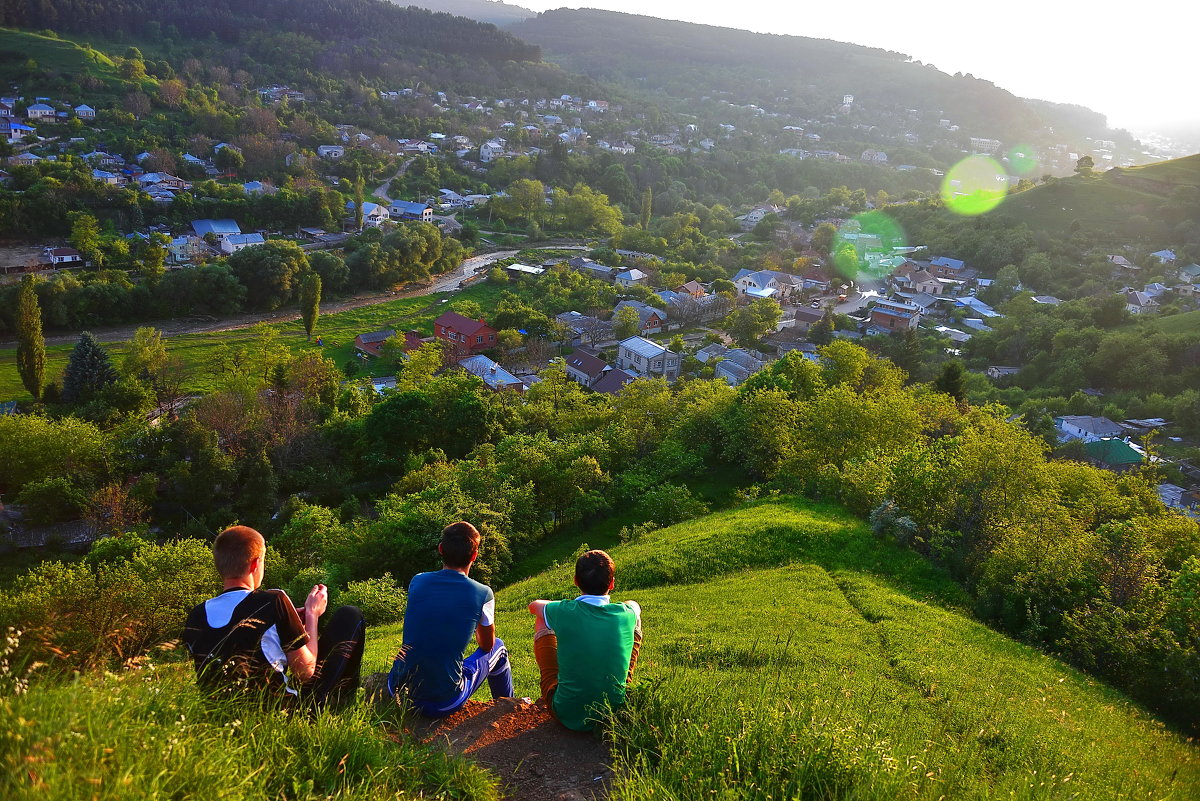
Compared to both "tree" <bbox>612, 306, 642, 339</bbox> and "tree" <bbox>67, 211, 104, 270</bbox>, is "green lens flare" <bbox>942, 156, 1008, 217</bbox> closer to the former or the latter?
"tree" <bbox>612, 306, 642, 339</bbox>

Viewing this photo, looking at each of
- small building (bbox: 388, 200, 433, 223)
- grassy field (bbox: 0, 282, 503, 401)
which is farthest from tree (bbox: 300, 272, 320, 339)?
small building (bbox: 388, 200, 433, 223)

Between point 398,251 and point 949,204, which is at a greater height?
point 949,204

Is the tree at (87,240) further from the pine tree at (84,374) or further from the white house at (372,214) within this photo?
the white house at (372,214)

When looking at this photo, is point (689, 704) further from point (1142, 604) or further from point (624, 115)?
point (624, 115)

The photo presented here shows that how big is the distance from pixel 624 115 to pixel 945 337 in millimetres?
77255

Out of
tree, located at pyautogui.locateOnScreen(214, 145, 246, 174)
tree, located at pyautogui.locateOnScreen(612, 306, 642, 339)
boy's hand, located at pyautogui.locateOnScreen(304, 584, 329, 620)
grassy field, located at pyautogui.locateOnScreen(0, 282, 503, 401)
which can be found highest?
boy's hand, located at pyautogui.locateOnScreen(304, 584, 329, 620)

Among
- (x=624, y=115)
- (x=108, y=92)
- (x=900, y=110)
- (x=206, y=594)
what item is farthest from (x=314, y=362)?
(x=900, y=110)

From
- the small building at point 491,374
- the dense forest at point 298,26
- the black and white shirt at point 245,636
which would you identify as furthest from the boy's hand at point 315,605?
the dense forest at point 298,26

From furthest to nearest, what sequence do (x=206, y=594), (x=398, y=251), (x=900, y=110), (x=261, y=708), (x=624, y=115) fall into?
(x=900, y=110), (x=624, y=115), (x=398, y=251), (x=206, y=594), (x=261, y=708)

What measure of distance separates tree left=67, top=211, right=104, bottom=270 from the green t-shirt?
41.4m

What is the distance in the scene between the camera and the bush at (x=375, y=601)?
32.5 feet

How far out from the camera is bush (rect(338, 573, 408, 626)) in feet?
32.5

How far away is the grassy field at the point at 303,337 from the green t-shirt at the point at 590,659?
2707 centimetres

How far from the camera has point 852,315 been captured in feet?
141
